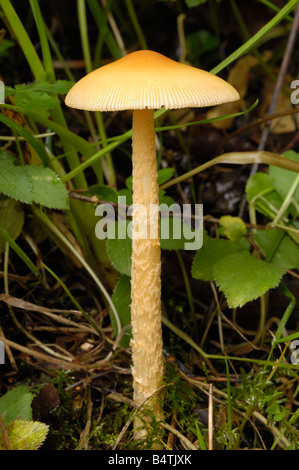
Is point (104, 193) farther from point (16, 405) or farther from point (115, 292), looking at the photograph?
point (16, 405)

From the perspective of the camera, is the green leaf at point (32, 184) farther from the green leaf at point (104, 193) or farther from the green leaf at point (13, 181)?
the green leaf at point (104, 193)

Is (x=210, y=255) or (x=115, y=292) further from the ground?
(x=210, y=255)

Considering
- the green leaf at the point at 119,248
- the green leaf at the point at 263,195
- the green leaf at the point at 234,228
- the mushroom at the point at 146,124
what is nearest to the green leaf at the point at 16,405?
the mushroom at the point at 146,124

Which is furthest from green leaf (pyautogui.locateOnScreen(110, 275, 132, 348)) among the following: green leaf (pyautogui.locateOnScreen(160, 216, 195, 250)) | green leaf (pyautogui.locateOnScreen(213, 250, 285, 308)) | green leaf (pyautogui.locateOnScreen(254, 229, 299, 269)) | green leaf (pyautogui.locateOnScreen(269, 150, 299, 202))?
green leaf (pyautogui.locateOnScreen(269, 150, 299, 202))

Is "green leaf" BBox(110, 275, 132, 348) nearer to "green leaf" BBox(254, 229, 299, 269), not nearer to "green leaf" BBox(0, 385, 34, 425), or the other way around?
"green leaf" BBox(0, 385, 34, 425)

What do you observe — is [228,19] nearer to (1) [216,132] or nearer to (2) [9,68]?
(1) [216,132]

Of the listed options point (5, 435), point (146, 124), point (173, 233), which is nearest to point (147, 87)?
point (146, 124)

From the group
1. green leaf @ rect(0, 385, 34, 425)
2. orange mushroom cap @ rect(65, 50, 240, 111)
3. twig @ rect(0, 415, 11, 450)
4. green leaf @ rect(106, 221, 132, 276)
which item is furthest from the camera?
green leaf @ rect(106, 221, 132, 276)
